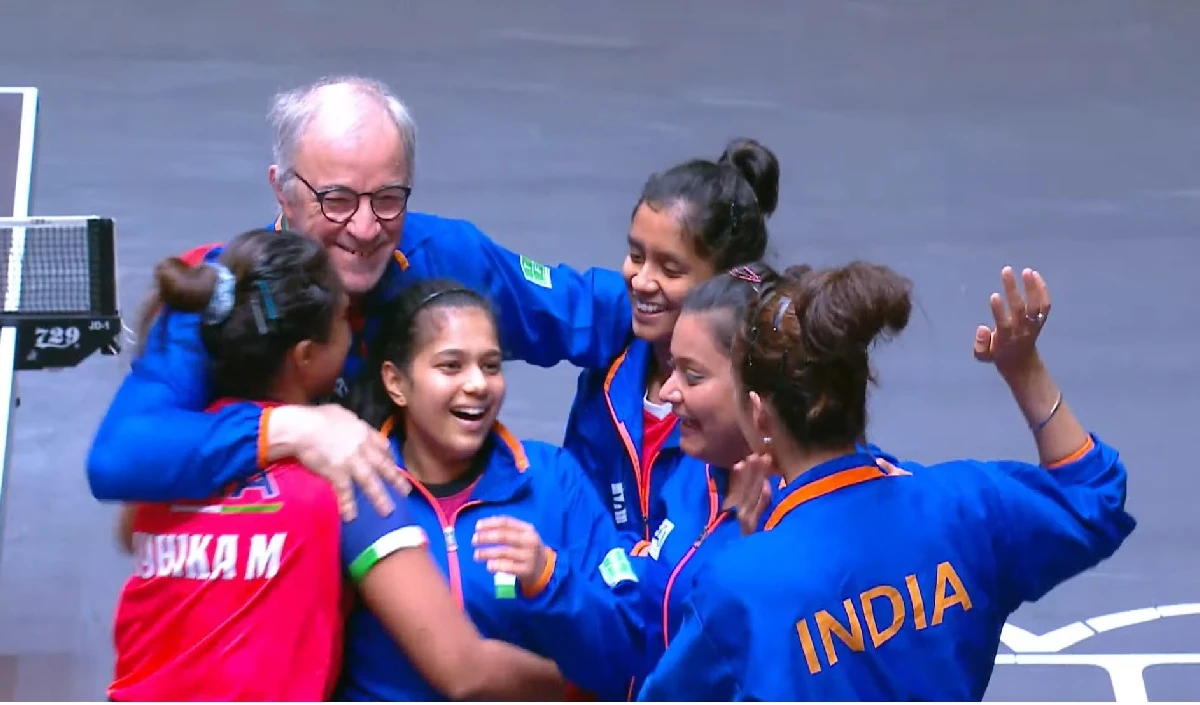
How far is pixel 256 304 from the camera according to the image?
3252 millimetres

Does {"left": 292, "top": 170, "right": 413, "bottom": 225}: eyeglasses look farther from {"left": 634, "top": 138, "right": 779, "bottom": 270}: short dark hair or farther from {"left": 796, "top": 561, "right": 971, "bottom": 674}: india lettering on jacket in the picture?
{"left": 796, "top": 561, "right": 971, "bottom": 674}: india lettering on jacket

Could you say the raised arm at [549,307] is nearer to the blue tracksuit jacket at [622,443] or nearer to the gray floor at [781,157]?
the blue tracksuit jacket at [622,443]

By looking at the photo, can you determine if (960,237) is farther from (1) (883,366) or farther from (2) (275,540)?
(2) (275,540)

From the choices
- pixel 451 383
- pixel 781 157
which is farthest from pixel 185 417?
pixel 781 157

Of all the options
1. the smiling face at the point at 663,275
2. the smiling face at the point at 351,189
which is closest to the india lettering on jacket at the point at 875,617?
the smiling face at the point at 663,275

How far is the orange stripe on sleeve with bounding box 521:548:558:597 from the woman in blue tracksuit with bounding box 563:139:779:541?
0.78 m

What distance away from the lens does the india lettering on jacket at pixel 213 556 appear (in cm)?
303

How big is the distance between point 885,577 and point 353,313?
1540 millimetres

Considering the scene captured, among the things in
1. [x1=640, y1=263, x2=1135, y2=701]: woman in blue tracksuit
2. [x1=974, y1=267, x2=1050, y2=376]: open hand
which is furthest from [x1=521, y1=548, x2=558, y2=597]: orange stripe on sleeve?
[x1=974, y1=267, x2=1050, y2=376]: open hand

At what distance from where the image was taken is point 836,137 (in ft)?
25.3

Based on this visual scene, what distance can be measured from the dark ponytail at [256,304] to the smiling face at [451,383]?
318 mm

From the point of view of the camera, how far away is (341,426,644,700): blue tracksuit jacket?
3.25m

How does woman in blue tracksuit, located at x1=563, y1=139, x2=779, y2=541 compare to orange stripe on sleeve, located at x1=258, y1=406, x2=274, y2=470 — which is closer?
orange stripe on sleeve, located at x1=258, y1=406, x2=274, y2=470

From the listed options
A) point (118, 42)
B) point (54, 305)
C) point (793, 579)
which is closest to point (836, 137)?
point (118, 42)
